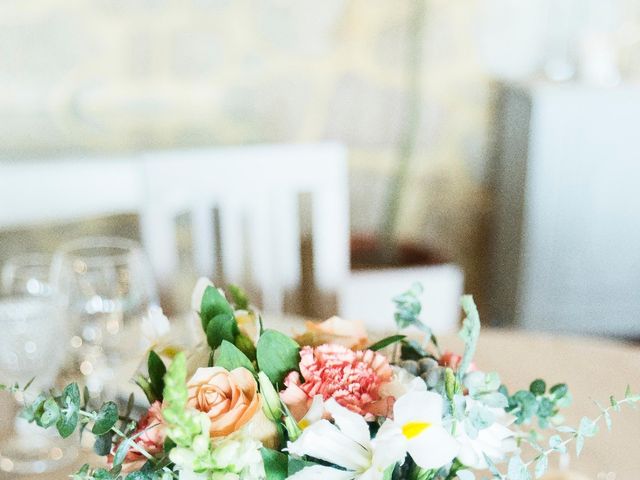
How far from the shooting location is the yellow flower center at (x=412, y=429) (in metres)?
0.51

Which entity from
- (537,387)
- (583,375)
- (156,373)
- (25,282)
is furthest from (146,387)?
(583,375)

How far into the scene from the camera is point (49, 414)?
0.55 m

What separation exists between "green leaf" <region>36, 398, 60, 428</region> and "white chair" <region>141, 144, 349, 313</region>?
101 centimetres

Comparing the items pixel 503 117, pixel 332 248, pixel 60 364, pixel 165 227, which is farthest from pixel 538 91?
pixel 60 364

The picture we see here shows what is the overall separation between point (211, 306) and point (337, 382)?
144 mm

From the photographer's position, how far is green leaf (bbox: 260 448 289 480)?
0.54 m

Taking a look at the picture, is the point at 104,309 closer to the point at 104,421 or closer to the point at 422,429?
the point at 104,421

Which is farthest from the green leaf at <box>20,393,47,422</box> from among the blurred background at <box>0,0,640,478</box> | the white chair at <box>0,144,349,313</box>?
the blurred background at <box>0,0,640,478</box>

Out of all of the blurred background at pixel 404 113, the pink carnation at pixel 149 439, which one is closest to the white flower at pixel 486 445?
the pink carnation at pixel 149 439

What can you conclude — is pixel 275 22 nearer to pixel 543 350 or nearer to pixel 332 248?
pixel 332 248

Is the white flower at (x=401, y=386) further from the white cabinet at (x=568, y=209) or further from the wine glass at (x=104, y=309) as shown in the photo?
the white cabinet at (x=568, y=209)

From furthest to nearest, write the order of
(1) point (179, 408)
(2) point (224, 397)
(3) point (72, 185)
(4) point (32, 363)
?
(3) point (72, 185), (4) point (32, 363), (2) point (224, 397), (1) point (179, 408)

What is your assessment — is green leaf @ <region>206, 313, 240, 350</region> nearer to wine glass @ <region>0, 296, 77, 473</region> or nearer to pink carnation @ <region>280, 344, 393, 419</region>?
pink carnation @ <region>280, 344, 393, 419</region>

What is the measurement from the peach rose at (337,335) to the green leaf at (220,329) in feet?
0.20
